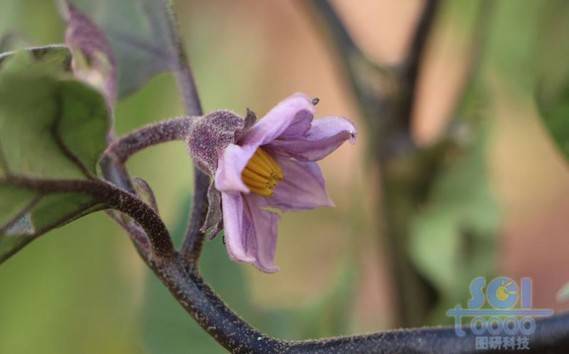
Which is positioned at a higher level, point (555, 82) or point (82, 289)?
point (555, 82)

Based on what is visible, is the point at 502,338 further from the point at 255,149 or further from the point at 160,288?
the point at 160,288

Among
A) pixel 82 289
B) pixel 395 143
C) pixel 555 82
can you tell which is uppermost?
pixel 555 82

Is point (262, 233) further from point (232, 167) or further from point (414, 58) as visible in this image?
point (414, 58)

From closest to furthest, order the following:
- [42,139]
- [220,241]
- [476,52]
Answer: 1. [42,139]
2. [220,241]
3. [476,52]

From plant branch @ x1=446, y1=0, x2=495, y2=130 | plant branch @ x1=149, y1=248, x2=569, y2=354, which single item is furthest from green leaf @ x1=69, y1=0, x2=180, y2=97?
plant branch @ x1=446, y1=0, x2=495, y2=130

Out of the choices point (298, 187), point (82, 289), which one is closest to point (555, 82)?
point (298, 187)

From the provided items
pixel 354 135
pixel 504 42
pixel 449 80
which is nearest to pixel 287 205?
pixel 354 135

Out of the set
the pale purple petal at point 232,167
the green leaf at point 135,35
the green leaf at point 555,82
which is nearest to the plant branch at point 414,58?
the green leaf at point 555,82
